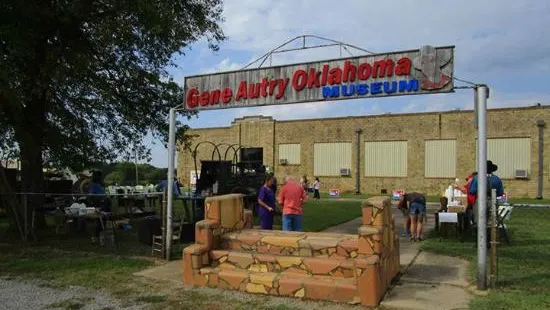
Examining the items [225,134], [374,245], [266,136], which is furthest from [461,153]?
[374,245]

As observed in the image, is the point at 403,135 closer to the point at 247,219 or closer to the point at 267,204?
the point at 267,204

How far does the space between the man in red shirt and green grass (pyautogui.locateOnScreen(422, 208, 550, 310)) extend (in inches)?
107

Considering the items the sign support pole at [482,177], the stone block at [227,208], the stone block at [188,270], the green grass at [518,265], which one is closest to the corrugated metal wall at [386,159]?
the green grass at [518,265]

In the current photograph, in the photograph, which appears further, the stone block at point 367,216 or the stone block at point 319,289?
the stone block at point 367,216

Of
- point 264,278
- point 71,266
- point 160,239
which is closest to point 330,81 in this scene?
point 264,278

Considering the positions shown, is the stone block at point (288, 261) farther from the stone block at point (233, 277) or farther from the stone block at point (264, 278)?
the stone block at point (233, 277)

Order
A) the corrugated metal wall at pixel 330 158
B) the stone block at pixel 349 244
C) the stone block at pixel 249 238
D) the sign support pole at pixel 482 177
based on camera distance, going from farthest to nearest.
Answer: the corrugated metal wall at pixel 330 158, the stone block at pixel 249 238, the sign support pole at pixel 482 177, the stone block at pixel 349 244

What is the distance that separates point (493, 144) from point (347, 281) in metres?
31.2

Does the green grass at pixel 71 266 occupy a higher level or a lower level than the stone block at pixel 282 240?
lower

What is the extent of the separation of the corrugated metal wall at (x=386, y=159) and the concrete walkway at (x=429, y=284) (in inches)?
1098

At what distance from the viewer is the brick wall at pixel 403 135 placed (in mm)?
34094

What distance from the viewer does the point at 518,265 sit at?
920cm

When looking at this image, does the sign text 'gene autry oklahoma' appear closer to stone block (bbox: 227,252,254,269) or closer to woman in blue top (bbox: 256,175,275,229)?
woman in blue top (bbox: 256,175,275,229)

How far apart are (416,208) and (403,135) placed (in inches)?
1043
